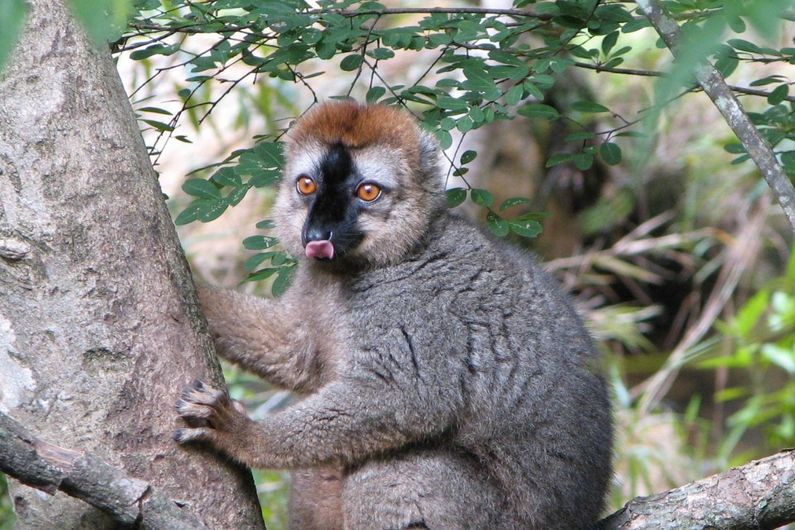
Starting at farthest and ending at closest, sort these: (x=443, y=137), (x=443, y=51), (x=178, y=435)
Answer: (x=443, y=51) < (x=443, y=137) < (x=178, y=435)

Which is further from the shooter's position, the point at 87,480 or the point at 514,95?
the point at 514,95

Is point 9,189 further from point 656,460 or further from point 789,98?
point 656,460

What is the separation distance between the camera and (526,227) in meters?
4.36

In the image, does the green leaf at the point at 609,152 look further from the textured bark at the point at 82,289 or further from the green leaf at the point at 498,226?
the textured bark at the point at 82,289

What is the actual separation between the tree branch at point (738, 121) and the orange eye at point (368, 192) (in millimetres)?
1529

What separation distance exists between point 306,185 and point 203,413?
145 cm

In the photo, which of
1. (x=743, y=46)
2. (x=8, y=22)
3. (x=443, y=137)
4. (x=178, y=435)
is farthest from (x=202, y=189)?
(x=8, y=22)

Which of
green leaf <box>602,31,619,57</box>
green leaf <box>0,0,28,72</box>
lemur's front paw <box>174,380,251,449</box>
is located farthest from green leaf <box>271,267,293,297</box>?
green leaf <box>0,0,28,72</box>

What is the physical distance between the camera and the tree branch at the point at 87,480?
2.51 metres

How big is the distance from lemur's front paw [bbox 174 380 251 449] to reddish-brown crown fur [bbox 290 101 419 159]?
4.76ft

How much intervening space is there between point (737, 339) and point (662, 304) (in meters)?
2.69

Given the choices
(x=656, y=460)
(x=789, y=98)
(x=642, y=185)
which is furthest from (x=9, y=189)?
(x=642, y=185)

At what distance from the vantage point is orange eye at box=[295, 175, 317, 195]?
427 cm

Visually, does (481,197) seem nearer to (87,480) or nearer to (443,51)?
(443,51)
